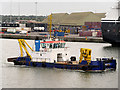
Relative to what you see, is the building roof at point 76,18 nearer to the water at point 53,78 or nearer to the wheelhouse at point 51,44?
the wheelhouse at point 51,44

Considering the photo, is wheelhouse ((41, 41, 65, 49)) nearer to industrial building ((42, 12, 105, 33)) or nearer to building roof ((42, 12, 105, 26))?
industrial building ((42, 12, 105, 33))

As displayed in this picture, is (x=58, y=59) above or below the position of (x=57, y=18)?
below

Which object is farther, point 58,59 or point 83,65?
point 58,59

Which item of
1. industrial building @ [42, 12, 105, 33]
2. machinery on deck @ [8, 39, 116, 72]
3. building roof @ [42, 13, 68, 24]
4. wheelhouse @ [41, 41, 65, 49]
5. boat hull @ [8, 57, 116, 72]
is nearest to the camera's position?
boat hull @ [8, 57, 116, 72]

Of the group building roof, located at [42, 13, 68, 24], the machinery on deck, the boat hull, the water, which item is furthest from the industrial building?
the water

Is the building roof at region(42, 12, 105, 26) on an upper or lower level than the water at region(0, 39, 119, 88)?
upper

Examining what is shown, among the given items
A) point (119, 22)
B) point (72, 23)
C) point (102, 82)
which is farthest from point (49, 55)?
point (72, 23)

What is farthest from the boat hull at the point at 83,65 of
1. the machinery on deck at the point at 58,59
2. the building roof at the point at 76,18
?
the building roof at the point at 76,18

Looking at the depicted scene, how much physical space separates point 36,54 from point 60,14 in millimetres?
149352

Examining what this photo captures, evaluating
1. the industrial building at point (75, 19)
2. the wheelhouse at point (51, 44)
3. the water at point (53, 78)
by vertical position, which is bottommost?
the water at point (53, 78)

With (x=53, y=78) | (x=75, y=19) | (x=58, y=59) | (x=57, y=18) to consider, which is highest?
(x=57, y=18)

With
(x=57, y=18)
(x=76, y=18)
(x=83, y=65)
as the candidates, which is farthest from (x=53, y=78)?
(x=57, y=18)

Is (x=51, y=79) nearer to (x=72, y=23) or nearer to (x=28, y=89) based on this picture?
(x=28, y=89)

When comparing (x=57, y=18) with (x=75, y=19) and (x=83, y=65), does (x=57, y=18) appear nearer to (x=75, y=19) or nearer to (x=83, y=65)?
(x=75, y=19)
